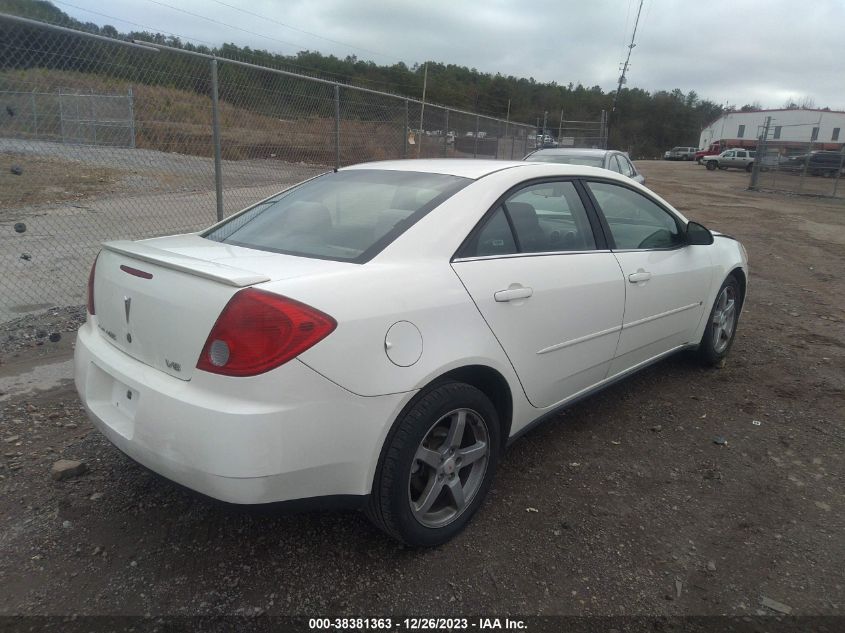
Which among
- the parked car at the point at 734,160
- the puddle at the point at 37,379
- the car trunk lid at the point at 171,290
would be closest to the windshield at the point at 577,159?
the puddle at the point at 37,379

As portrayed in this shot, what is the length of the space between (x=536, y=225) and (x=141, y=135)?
4.01m

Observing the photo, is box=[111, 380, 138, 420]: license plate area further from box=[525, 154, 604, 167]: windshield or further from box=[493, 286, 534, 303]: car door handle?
box=[525, 154, 604, 167]: windshield

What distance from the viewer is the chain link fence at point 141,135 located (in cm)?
464

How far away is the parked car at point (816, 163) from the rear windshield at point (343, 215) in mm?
26874

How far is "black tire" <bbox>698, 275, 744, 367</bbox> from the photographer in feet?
14.7

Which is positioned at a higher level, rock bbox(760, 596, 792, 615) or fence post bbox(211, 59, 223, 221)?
fence post bbox(211, 59, 223, 221)

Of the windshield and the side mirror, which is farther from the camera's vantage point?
the windshield

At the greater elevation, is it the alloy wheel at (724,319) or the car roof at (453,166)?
the car roof at (453,166)

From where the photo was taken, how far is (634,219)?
385 cm

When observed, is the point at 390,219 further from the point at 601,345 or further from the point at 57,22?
the point at 57,22

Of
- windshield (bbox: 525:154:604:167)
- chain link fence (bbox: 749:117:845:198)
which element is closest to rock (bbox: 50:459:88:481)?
windshield (bbox: 525:154:604:167)

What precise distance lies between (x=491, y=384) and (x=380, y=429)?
72 cm

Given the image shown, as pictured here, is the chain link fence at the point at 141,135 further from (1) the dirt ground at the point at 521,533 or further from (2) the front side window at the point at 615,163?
(2) the front side window at the point at 615,163

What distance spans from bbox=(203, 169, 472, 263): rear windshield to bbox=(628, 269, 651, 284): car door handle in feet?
3.96
